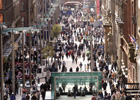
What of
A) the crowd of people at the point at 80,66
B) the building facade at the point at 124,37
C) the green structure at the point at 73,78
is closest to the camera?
the green structure at the point at 73,78

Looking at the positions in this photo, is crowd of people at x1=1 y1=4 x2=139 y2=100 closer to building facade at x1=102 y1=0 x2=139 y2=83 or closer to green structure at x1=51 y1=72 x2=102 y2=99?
building facade at x1=102 y1=0 x2=139 y2=83

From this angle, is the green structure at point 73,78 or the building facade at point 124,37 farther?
the building facade at point 124,37

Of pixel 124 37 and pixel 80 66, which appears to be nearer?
pixel 124 37

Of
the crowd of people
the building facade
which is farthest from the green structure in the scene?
the building facade

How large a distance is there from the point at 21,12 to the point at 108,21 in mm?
21091

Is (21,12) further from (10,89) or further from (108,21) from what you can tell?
(10,89)

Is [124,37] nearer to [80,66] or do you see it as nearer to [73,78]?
[80,66]

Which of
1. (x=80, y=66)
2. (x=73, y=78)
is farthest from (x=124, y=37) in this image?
(x=73, y=78)

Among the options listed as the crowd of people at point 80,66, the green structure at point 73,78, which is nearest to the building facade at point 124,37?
the crowd of people at point 80,66

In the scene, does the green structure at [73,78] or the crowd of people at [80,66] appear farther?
the crowd of people at [80,66]

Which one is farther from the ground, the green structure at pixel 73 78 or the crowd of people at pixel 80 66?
the green structure at pixel 73 78

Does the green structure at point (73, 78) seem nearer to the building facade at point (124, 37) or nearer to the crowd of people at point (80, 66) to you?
the crowd of people at point (80, 66)

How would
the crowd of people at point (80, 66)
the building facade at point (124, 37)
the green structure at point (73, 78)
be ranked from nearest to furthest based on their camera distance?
the green structure at point (73, 78), the crowd of people at point (80, 66), the building facade at point (124, 37)

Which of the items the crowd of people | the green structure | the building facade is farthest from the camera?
the building facade
